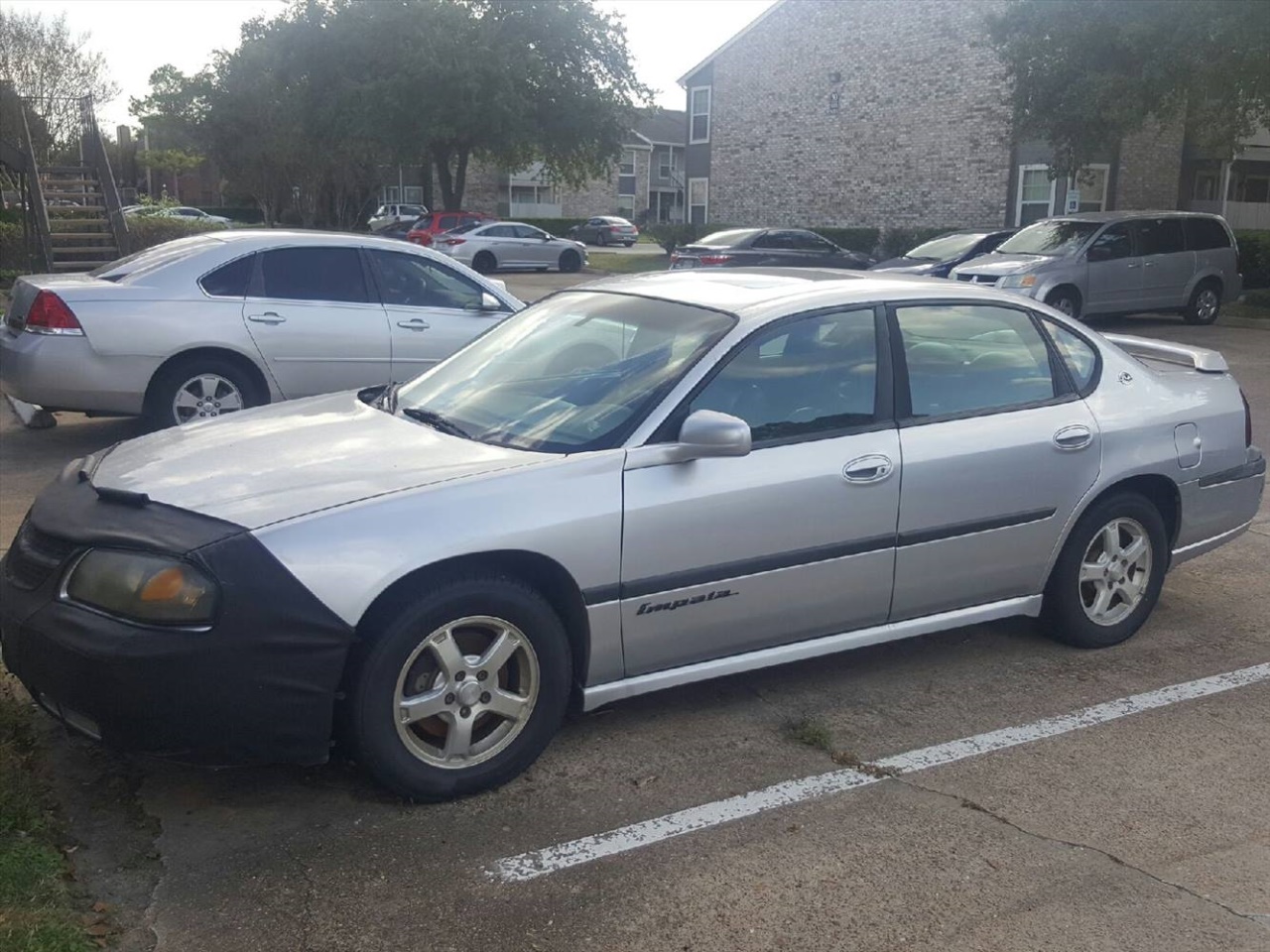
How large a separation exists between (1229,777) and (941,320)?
197cm

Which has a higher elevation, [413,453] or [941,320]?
[941,320]

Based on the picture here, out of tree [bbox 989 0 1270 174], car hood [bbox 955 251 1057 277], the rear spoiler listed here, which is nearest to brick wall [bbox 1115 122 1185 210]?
tree [bbox 989 0 1270 174]

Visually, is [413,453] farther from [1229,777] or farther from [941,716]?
[1229,777]

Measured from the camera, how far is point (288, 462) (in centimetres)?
421

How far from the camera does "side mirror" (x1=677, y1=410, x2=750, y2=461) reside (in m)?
4.14

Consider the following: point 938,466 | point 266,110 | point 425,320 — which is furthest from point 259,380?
point 266,110

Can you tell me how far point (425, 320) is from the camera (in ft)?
30.5

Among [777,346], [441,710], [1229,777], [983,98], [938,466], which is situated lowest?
[1229,777]

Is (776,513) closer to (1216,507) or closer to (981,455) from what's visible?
(981,455)

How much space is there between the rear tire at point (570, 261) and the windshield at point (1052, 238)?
60.2 feet

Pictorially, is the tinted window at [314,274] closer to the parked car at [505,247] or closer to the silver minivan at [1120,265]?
the silver minivan at [1120,265]

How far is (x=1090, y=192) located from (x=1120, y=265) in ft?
42.8

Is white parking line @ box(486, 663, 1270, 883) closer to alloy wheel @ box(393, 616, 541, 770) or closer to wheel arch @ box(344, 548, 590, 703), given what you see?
alloy wheel @ box(393, 616, 541, 770)

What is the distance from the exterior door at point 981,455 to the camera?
4.84 metres
